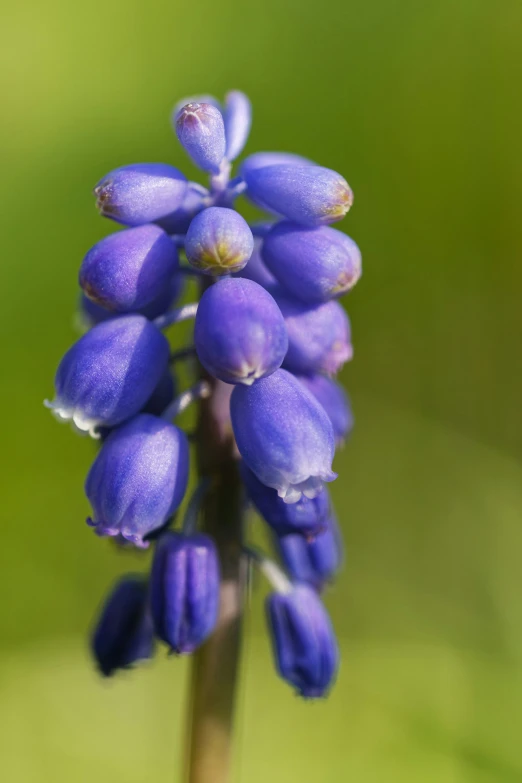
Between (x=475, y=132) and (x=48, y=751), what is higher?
(x=475, y=132)

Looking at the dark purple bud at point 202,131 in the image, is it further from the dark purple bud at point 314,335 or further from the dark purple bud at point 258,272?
the dark purple bud at point 314,335

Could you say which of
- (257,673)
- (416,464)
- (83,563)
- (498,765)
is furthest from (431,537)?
(83,563)

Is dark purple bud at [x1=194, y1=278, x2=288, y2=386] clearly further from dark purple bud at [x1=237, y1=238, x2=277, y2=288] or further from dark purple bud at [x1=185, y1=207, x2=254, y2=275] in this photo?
dark purple bud at [x1=237, y1=238, x2=277, y2=288]

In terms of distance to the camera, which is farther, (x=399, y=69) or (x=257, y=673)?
(x=399, y=69)

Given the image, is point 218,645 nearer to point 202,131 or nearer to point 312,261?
point 312,261

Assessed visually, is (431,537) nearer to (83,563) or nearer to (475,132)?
(83,563)

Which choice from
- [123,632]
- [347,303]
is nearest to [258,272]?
[123,632]

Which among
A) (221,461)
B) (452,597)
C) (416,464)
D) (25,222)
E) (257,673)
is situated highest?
(25,222)

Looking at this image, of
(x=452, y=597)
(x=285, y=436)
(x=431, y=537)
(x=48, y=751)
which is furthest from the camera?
(x=431, y=537)

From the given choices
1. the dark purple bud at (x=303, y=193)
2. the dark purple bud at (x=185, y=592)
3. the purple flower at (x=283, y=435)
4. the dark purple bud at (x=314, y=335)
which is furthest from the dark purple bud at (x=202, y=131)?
the dark purple bud at (x=185, y=592)
